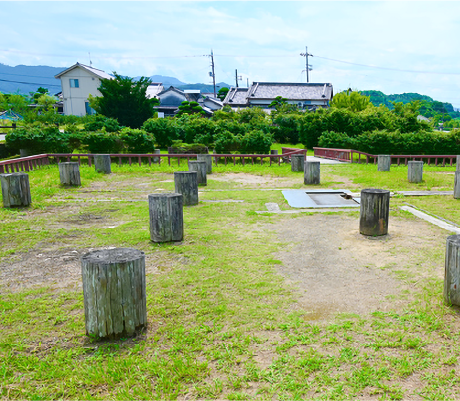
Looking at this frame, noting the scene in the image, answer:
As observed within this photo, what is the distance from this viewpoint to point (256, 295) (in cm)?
411

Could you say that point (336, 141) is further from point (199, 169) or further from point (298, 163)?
point (199, 169)

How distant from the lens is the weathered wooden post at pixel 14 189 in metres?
8.16

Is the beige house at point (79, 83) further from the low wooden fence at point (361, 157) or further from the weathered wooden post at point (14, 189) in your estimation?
the weathered wooden post at point (14, 189)

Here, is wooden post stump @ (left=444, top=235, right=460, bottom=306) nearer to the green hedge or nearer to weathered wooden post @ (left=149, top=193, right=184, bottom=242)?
weathered wooden post @ (left=149, top=193, right=184, bottom=242)

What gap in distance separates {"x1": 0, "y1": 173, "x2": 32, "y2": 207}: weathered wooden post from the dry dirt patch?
5.52 meters

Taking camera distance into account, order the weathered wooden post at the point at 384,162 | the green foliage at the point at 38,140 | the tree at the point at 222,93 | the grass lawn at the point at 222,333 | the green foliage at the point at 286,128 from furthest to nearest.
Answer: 1. the tree at the point at 222,93
2. the green foliage at the point at 286,128
3. the green foliage at the point at 38,140
4. the weathered wooden post at the point at 384,162
5. the grass lawn at the point at 222,333

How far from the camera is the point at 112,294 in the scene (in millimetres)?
3186

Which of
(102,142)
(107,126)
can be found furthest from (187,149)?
(107,126)

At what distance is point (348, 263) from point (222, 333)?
92.6 inches

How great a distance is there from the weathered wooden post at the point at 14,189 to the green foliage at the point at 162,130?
41.4 ft

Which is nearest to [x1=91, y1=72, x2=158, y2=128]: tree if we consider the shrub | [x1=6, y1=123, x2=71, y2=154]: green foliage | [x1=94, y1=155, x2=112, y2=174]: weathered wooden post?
[x1=6, y1=123, x2=71, y2=154]: green foliage

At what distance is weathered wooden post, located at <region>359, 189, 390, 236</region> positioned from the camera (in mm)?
6121

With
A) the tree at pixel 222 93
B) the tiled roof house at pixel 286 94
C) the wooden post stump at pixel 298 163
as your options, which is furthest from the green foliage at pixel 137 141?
the tree at pixel 222 93

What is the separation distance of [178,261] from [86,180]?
846 cm
